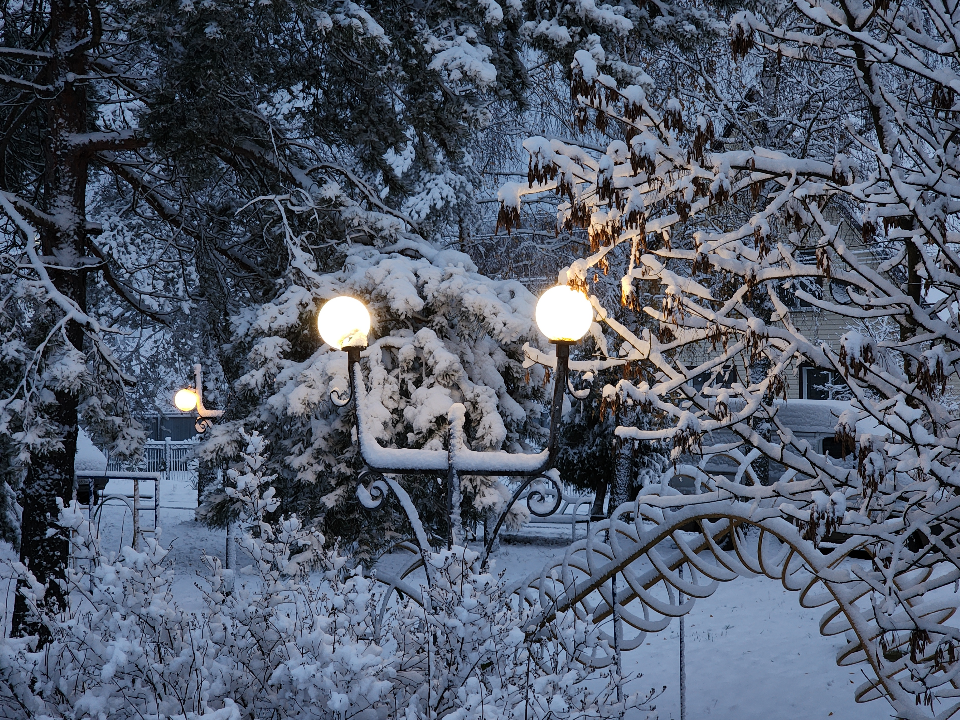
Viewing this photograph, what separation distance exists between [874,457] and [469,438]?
602 centimetres

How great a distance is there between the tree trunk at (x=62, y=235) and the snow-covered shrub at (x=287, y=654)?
238 inches

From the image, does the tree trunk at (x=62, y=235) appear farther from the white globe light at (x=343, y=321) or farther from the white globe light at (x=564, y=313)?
the white globe light at (x=564, y=313)

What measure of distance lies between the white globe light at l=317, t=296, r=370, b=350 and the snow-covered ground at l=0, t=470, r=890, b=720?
2030mm

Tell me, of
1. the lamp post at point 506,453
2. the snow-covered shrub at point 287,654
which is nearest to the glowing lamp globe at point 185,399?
the lamp post at point 506,453

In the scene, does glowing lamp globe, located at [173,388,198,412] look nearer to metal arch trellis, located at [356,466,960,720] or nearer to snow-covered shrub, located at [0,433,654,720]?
metal arch trellis, located at [356,466,960,720]

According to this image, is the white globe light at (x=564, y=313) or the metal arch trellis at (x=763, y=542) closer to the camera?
the metal arch trellis at (x=763, y=542)

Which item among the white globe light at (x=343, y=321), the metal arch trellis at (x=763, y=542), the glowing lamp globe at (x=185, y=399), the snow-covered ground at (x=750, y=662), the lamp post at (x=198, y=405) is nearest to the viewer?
the metal arch trellis at (x=763, y=542)

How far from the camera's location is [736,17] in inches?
166

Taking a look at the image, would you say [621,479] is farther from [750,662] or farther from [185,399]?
[185,399]

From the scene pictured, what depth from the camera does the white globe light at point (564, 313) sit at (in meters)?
4.38

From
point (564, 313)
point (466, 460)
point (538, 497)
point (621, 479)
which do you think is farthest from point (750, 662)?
point (621, 479)

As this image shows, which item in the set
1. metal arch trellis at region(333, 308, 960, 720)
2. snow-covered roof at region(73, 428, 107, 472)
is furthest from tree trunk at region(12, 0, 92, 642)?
snow-covered roof at region(73, 428, 107, 472)

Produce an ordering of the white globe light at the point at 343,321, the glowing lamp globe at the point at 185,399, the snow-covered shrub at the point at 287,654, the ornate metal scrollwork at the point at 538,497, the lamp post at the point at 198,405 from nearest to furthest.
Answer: the snow-covered shrub at the point at 287,654
the ornate metal scrollwork at the point at 538,497
the white globe light at the point at 343,321
the lamp post at the point at 198,405
the glowing lamp globe at the point at 185,399

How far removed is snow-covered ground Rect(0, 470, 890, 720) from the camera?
24.8 feet
